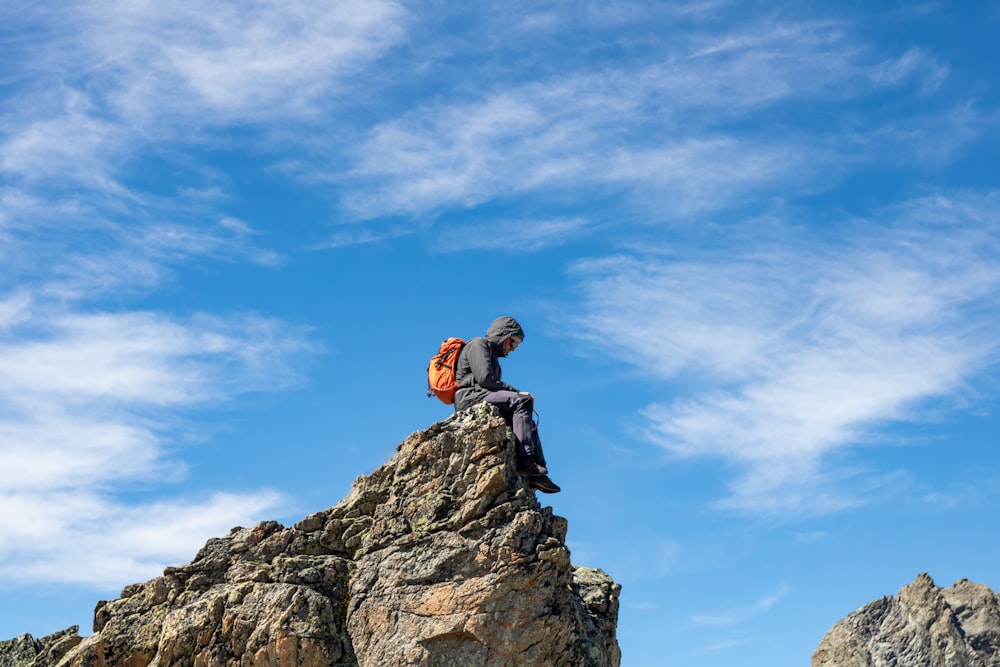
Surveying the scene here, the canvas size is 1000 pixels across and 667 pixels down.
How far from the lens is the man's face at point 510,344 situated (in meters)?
28.2

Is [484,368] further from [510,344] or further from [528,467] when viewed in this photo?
[528,467]

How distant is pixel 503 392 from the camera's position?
1075 inches

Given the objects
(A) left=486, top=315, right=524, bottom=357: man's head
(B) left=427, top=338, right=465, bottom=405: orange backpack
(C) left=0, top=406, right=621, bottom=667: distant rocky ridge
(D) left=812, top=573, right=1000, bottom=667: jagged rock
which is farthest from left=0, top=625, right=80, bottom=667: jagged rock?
(D) left=812, top=573, right=1000, bottom=667: jagged rock

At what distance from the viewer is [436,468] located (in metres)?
26.6

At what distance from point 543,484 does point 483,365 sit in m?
3.08

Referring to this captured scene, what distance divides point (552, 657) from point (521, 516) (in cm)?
294

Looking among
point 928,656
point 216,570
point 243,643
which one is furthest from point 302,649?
point 928,656

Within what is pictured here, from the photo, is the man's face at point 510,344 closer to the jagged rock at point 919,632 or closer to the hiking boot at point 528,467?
the hiking boot at point 528,467

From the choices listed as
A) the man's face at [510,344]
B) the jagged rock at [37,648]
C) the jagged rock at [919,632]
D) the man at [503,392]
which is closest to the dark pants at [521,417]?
the man at [503,392]

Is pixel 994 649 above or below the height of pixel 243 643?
above

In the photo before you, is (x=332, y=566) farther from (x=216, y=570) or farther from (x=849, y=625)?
(x=849, y=625)

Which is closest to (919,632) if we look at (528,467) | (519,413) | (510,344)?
(510,344)

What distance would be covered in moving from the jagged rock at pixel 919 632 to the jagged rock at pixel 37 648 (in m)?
74.9

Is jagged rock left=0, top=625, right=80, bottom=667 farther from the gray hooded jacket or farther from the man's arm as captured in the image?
the man's arm
